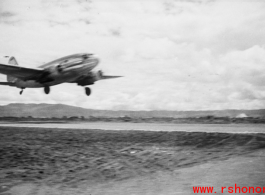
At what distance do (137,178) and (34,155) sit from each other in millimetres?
4968

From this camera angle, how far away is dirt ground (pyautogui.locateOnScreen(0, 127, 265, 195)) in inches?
282

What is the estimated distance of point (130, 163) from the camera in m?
9.89

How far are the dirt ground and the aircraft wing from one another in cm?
1458

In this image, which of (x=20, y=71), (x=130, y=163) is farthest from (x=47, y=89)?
(x=130, y=163)

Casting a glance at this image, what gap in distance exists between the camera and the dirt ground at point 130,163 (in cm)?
717

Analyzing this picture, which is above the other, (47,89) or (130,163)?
(47,89)

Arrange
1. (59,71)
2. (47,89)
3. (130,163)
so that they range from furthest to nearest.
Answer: (47,89) < (59,71) < (130,163)

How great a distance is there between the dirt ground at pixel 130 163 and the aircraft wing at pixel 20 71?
47.8ft

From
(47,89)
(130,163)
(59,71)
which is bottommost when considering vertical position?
(130,163)

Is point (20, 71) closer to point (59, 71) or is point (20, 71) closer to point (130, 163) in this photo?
point (59, 71)

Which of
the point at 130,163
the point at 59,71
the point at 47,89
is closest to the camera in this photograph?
the point at 130,163

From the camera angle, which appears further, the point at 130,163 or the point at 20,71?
the point at 20,71

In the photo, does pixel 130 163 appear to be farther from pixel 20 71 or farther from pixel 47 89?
pixel 47 89

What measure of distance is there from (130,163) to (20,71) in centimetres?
2289
